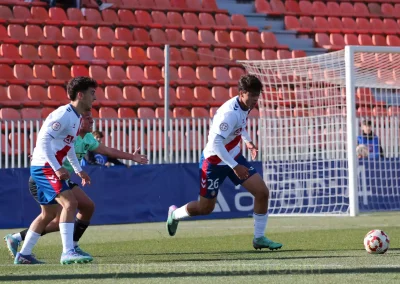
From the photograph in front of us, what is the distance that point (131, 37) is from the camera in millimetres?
23344

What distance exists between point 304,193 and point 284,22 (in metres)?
9.78

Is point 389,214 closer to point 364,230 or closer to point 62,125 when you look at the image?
point 364,230

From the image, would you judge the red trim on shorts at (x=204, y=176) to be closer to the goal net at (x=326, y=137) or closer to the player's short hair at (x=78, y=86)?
the player's short hair at (x=78, y=86)

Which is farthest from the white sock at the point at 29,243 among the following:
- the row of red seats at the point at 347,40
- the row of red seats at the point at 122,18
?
the row of red seats at the point at 347,40

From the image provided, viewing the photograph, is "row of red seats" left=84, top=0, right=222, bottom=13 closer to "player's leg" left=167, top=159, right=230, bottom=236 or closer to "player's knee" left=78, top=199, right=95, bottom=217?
"player's leg" left=167, top=159, right=230, bottom=236

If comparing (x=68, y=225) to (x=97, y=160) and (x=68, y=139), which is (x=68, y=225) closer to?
(x=68, y=139)

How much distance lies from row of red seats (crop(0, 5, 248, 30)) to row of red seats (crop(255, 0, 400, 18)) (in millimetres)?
1352

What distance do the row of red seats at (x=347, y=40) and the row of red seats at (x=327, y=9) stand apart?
1134 mm

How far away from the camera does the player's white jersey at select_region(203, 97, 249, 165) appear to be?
10312 mm

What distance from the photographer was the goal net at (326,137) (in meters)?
17.5

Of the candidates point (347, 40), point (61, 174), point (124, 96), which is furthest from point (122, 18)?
point (61, 174)

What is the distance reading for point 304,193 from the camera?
17812 mm

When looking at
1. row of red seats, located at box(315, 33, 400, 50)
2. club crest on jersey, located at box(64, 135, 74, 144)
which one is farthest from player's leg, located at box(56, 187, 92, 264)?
row of red seats, located at box(315, 33, 400, 50)

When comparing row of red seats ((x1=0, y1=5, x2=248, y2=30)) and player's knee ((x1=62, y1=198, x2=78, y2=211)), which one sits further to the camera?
row of red seats ((x1=0, y1=5, x2=248, y2=30))
